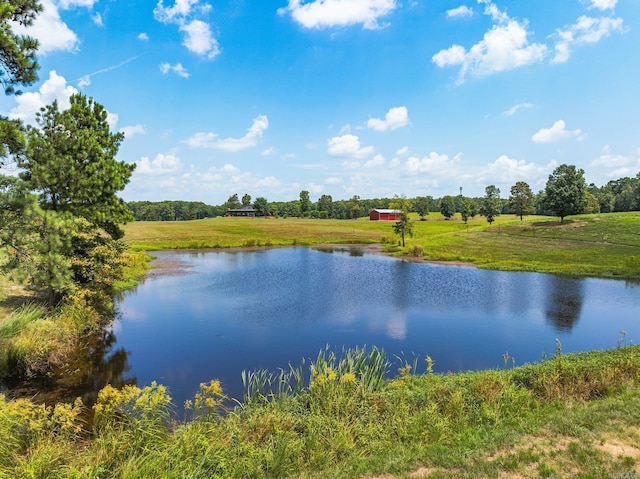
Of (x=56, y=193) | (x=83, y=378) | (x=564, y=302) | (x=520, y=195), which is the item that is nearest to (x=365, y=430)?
(x=83, y=378)

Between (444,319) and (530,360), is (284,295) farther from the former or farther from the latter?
(530,360)

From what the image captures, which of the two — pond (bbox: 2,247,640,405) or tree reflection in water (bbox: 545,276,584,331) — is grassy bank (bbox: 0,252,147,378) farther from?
tree reflection in water (bbox: 545,276,584,331)

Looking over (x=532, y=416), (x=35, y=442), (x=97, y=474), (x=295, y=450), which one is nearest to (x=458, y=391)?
(x=532, y=416)

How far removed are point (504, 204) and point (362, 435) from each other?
166 m

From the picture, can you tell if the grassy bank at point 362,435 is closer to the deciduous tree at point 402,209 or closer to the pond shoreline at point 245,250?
the pond shoreline at point 245,250

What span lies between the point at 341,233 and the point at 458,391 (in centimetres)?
7300

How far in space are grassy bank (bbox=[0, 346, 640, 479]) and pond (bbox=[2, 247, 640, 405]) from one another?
12.2 ft

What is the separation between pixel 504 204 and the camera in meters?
154

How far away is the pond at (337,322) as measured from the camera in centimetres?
1510

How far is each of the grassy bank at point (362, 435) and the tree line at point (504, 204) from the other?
4593 centimetres

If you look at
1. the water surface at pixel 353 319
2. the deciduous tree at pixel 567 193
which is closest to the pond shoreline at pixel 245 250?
the water surface at pixel 353 319

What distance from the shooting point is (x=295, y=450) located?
25.5ft

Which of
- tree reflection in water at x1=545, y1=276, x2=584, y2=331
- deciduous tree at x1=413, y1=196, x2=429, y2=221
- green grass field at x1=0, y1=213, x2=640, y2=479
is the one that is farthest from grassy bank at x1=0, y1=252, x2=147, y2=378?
deciduous tree at x1=413, y1=196, x2=429, y2=221

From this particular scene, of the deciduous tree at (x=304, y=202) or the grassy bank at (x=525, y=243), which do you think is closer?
the grassy bank at (x=525, y=243)
